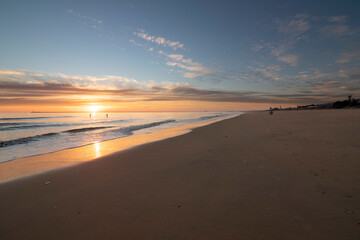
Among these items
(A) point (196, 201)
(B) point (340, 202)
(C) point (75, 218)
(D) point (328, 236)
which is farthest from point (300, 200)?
(C) point (75, 218)

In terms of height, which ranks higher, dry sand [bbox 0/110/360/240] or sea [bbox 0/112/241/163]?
dry sand [bbox 0/110/360/240]

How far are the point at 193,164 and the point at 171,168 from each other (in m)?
0.88

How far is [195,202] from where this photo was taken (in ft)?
12.2

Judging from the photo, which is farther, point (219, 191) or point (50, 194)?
point (50, 194)

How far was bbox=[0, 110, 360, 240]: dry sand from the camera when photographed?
287 cm

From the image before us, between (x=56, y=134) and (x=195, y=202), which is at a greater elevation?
(x=195, y=202)

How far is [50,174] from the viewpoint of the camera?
625 cm

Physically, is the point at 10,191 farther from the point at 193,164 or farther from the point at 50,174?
the point at 193,164

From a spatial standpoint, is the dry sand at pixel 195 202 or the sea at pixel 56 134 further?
the sea at pixel 56 134

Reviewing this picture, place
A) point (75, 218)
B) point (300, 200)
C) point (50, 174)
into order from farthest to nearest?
1. point (50, 174)
2. point (300, 200)
3. point (75, 218)

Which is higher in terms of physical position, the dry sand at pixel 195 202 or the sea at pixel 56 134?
the dry sand at pixel 195 202

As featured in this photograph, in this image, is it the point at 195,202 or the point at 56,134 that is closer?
the point at 195,202

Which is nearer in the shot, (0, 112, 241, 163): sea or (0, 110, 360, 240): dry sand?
(0, 110, 360, 240): dry sand

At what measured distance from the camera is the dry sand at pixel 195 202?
287 centimetres
